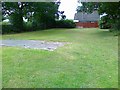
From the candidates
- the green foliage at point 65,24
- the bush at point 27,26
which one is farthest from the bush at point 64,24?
the bush at point 27,26

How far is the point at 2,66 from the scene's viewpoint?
285 inches

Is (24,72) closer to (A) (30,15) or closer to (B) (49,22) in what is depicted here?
(A) (30,15)

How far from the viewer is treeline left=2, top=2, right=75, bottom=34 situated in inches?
1093

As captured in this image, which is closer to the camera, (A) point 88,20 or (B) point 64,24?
(B) point 64,24

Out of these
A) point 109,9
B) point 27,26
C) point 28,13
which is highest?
point 109,9

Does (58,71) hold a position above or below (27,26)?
below

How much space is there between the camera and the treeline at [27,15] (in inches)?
1093

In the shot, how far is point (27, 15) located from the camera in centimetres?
3028

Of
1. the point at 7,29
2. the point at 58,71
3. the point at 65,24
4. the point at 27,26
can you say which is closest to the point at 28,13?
the point at 27,26

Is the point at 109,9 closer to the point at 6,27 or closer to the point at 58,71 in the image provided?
the point at 6,27

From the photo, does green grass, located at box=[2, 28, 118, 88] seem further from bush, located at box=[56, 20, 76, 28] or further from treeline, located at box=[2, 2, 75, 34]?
bush, located at box=[56, 20, 76, 28]

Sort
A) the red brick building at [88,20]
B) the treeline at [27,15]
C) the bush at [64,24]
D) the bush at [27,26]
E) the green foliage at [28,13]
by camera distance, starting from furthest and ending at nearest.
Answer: the red brick building at [88,20] → the bush at [64,24] → the bush at [27,26] → the green foliage at [28,13] → the treeline at [27,15]

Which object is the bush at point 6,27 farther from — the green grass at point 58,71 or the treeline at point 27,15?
the green grass at point 58,71

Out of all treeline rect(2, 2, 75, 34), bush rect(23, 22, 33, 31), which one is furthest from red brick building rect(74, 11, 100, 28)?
bush rect(23, 22, 33, 31)
